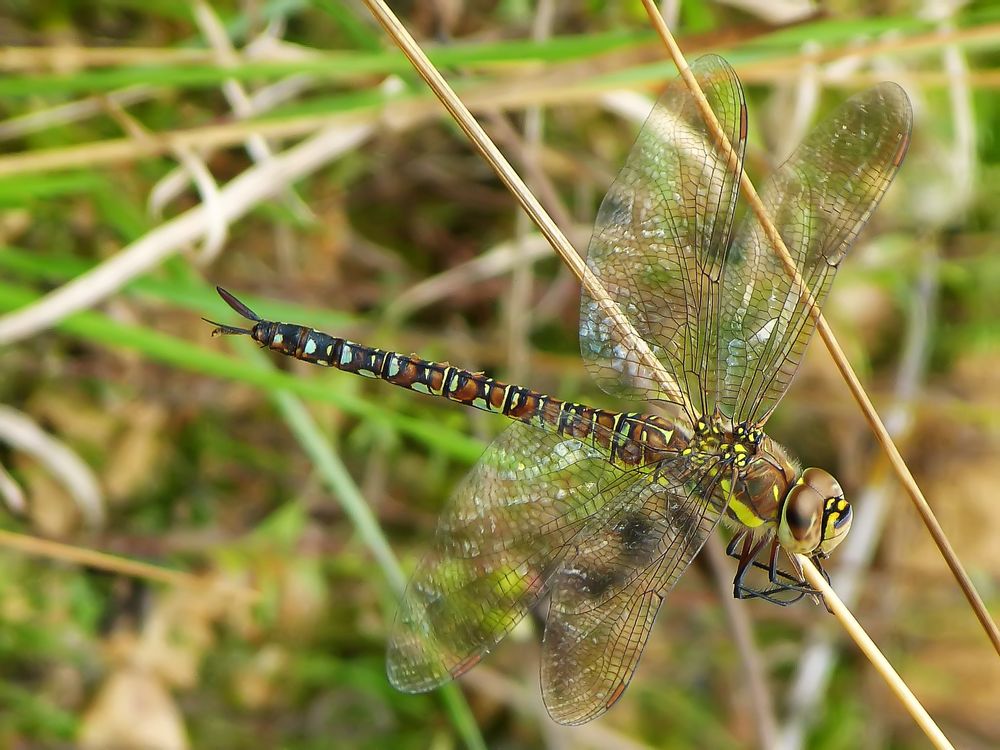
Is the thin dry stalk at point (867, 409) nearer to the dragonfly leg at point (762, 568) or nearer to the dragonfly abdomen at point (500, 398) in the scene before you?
the dragonfly leg at point (762, 568)

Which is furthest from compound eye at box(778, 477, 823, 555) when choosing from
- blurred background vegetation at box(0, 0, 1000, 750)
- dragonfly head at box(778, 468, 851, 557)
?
blurred background vegetation at box(0, 0, 1000, 750)

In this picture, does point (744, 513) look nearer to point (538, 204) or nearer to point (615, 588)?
point (615, 588)

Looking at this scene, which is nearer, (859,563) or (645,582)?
(645,582)

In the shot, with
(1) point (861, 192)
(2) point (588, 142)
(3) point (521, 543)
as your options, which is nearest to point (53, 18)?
(2) point (588, 142)

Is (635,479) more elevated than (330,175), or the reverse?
(330,175)

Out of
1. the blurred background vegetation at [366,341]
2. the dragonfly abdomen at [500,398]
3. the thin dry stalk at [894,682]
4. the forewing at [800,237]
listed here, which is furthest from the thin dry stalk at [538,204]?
the blurred background vegetation at [366,341]

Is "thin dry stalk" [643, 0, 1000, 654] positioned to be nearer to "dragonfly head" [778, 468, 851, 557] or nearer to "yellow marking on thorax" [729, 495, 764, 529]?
"dragonfly head" [778, 468, 851, 557]

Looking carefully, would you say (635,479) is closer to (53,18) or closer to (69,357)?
(69,357)
